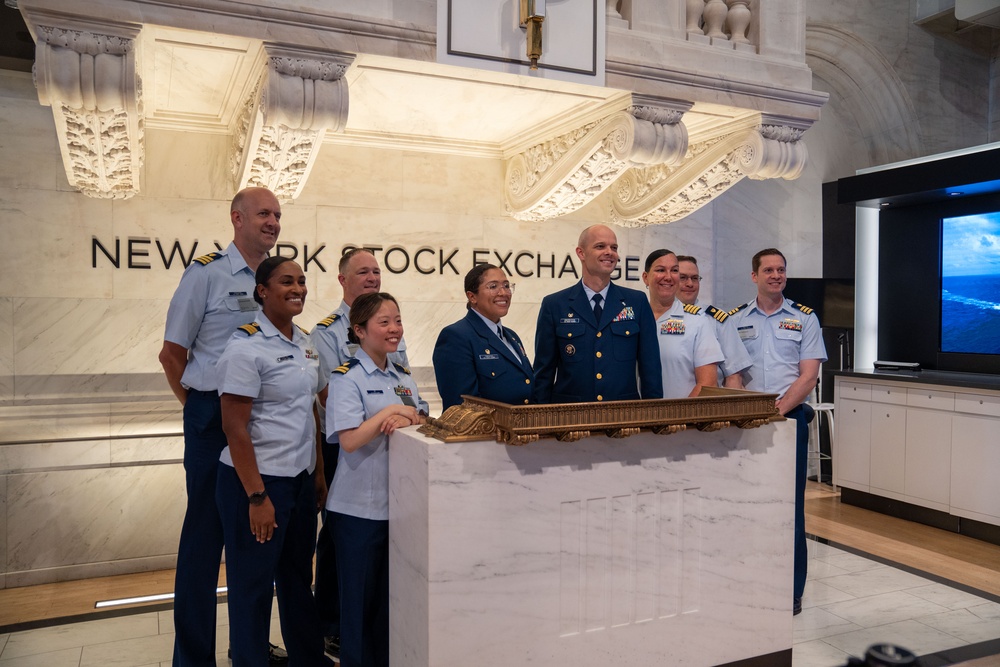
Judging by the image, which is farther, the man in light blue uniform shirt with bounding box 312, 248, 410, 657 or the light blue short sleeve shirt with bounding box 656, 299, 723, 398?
the light blue short sleeve shirt with bounding box 656, 299, 723, 398

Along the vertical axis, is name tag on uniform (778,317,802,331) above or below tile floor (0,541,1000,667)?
above

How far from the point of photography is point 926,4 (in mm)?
8414

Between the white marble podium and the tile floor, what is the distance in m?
0.72

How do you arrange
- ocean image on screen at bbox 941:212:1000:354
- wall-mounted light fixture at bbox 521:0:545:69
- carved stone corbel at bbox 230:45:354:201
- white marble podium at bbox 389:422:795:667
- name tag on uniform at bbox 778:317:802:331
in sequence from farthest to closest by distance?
ocean image on screen at bbox 941:212:1000:354 → name tag on uniform at bbox 778:317:802:331 → wall-mounted light fixture at bbox 521:0:545:69 → carved stone corbel at bbox 230:45:354:201 → white marble podium at bbox 389:422:795:667

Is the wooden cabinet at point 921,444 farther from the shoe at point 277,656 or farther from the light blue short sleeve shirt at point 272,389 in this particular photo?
the light blue short sleeve shirt at point 272,389

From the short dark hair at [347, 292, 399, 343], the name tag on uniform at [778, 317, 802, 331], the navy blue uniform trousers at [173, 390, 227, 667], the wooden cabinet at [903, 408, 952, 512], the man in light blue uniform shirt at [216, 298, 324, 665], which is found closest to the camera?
the man in light blue uniform shirt at [216, 298, 324, 665]

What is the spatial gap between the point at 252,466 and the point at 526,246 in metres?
3.80

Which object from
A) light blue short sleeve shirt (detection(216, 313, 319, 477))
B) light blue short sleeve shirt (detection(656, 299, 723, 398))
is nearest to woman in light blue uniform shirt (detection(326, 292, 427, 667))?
light blue short sleeve shirt (detection(216, 313, 319, 477))

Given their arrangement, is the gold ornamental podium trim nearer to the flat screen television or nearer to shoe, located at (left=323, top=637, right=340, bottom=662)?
shoe, located at (left=323, top=637, right=340, bottom=662)

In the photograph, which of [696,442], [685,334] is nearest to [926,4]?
[685,334]

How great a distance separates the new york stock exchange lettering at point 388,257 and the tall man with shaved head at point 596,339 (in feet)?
5.83

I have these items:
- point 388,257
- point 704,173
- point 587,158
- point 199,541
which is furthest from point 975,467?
point 199,541

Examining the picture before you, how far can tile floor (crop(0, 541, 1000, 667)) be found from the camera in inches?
135

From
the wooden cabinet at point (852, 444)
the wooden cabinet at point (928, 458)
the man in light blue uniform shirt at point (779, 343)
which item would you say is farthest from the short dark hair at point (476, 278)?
the wooden cabinet at point (852, 444)
